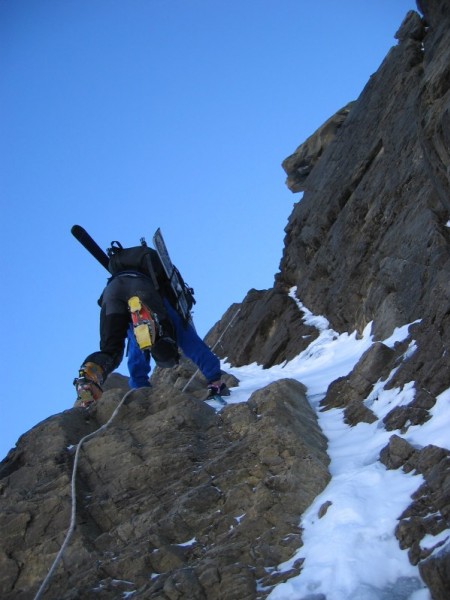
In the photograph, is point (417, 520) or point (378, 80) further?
point (378, 80)

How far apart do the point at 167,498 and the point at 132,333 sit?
374cm

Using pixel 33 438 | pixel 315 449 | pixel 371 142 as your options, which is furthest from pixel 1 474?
pixel 371 142

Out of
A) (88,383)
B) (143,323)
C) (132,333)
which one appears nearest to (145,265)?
(132,333)

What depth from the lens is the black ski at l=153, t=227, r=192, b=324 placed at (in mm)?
9397

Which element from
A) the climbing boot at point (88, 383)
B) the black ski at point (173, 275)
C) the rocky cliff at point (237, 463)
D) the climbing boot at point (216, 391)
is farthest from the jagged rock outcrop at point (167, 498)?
the black ski at point (173, 275)

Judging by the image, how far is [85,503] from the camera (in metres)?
5.81

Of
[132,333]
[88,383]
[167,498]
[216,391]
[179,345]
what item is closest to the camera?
[167,498]

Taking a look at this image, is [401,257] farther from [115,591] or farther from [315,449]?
[115,591]

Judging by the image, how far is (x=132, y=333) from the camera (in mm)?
9008

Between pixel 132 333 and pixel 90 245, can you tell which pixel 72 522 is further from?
pixel 90 245

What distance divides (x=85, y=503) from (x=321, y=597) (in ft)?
9.26

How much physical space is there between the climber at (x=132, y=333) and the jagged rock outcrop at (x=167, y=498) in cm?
82

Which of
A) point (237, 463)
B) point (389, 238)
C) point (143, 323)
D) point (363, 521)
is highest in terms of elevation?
point (143, 323)

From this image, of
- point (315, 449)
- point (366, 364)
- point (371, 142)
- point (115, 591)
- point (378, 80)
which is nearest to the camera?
point (115, 591)
